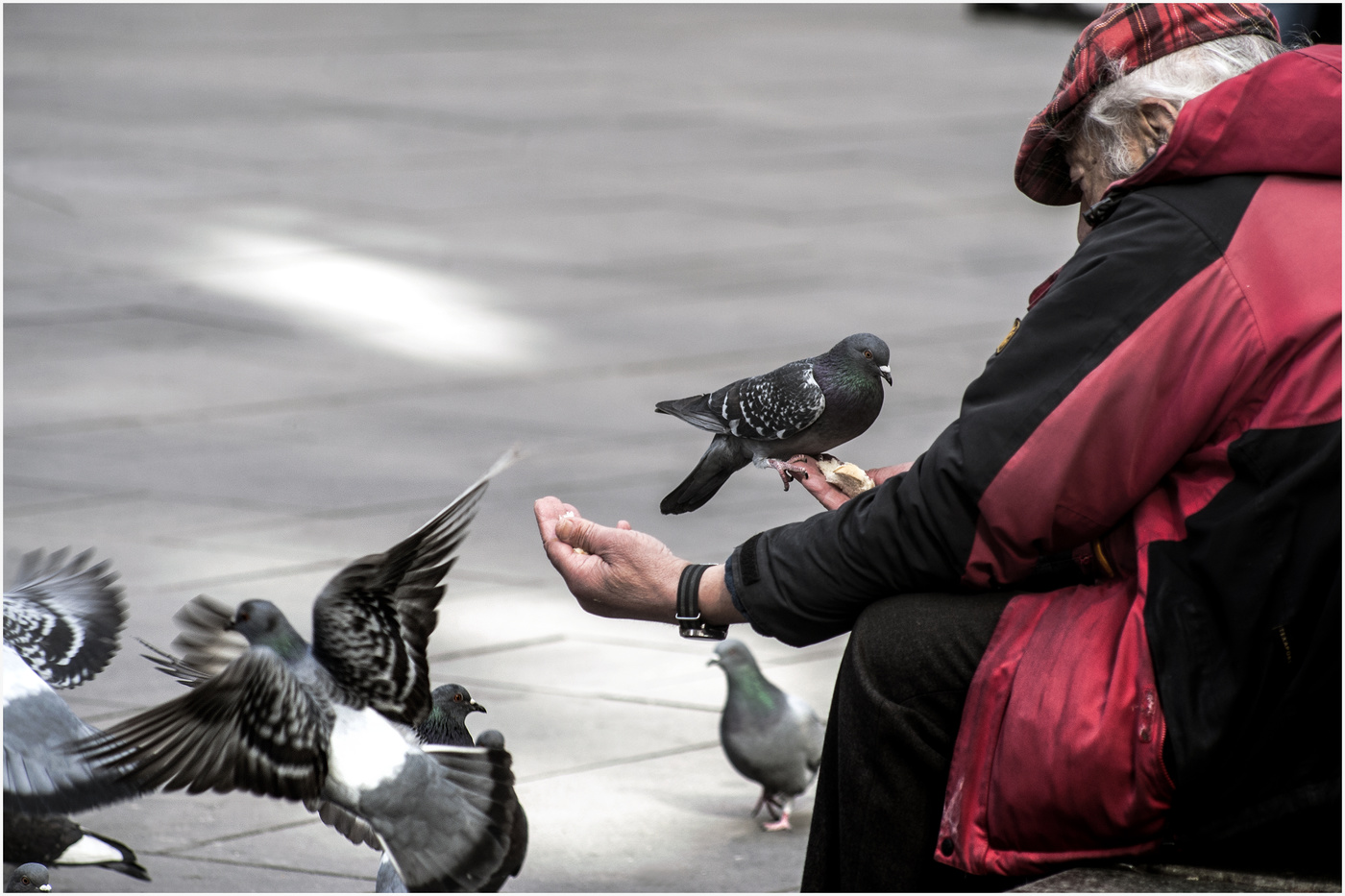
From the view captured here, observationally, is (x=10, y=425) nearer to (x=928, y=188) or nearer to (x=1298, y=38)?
(x=1298, y=38)

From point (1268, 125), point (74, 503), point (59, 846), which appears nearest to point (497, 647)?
point (74, 503)

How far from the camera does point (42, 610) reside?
2373 millimetres

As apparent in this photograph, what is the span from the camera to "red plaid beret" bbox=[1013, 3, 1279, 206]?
2.62 m

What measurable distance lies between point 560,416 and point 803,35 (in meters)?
13.6

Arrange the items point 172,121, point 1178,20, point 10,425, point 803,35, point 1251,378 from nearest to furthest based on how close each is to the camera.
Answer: point 1251,378 → point 1178,20 → point 10,425 → point 172,121 → point 803,35

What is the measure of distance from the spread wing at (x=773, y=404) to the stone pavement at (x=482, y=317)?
135 cm

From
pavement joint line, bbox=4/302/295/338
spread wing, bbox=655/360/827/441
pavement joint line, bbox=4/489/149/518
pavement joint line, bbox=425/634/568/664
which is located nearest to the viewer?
spread wing, bbox=655/360/827/441

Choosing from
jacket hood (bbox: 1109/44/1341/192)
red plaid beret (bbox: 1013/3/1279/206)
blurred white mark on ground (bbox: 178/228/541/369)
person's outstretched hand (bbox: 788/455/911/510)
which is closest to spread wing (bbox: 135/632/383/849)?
person's outstretched hand (bbox: 788/455/911/510)

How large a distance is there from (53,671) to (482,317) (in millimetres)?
7323

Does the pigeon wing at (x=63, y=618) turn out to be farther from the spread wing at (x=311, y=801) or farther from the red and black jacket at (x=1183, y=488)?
the red and black jacket at (x=1183, y=488)

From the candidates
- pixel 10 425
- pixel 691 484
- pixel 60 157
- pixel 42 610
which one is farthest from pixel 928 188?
pixel 42 610

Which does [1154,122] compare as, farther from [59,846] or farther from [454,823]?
[59,846]

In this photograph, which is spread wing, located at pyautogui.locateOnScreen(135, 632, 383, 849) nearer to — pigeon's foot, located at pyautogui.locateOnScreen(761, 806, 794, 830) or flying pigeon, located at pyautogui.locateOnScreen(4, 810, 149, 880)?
flying pigeon, located at pyautogui.locateOnScreen(4, 810, 149, 880)

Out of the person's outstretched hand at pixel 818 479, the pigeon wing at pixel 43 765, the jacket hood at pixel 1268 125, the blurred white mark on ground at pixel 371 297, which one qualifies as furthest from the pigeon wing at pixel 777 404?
the blurred white mark on ground at pixel 371 297
